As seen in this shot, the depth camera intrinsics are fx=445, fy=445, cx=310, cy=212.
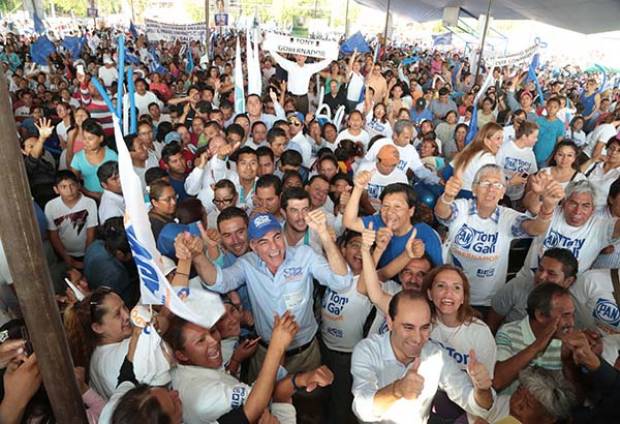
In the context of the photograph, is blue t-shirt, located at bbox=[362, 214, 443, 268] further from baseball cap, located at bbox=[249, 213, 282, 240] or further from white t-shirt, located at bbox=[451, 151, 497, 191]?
white t-shirt, located at bbox=[451, 151, 497, 191]

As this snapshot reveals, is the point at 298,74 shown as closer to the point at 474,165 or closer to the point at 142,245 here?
the point at 474,165

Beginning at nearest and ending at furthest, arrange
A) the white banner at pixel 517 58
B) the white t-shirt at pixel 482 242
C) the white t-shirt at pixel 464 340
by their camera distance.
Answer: the white t-shirt at pixel 464 340, the white t-shirt at pixel 482 242, the white banner at pixel 517 58

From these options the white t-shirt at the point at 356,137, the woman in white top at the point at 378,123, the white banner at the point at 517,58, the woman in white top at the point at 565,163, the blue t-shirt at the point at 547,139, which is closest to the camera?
the woman in white top at the point at 565,163

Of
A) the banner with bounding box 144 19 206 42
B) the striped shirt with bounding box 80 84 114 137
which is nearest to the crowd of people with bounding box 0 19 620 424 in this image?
the striped shirt with bounding box 80 84 114 137

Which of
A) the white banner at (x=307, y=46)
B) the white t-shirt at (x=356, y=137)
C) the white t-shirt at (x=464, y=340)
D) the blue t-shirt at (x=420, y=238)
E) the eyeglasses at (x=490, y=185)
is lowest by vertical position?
the white t-shirt at (x=356, y=137)

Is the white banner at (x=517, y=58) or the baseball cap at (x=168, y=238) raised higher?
the white banner at (x=517, y=58)

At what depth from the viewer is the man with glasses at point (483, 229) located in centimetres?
308

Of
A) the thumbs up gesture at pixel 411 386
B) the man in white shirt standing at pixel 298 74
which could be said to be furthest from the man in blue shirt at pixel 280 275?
the man in white shirt standing at pixel 298 74

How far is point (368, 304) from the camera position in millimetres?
2805

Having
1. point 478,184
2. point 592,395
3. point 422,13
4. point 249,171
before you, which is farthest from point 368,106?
point 422,13

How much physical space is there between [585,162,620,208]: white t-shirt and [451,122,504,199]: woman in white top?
3.03 ft

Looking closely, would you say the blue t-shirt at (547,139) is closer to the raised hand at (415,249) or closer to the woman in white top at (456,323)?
the raised hand at (415,249)

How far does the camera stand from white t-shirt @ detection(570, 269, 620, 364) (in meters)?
2.70

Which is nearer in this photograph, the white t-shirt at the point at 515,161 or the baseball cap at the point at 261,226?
the baseball cap at the point at 261,226
